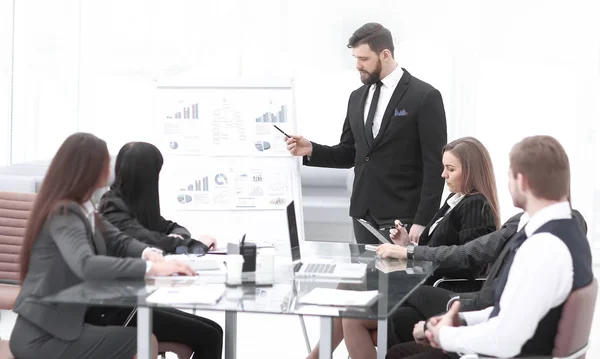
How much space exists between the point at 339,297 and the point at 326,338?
0.48 ft

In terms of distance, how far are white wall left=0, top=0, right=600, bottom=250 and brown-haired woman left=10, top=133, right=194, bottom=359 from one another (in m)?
5.29

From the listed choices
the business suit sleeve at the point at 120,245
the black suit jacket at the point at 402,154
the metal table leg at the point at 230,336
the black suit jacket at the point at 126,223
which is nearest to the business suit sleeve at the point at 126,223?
the black suit jacket at the point at 126,223

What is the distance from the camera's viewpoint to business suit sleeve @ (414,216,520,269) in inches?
139

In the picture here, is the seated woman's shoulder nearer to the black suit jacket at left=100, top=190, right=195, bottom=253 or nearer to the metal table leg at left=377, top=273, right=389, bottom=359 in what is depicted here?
the black suit jacket at left=100, top=190, right=195, bottom=253

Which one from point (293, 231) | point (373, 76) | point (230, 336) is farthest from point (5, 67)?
point (293, 231)

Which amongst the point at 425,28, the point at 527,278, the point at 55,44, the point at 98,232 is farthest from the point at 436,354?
the point at 55,44

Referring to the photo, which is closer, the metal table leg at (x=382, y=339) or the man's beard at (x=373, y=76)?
the metal table leg at (x=382, y=339)

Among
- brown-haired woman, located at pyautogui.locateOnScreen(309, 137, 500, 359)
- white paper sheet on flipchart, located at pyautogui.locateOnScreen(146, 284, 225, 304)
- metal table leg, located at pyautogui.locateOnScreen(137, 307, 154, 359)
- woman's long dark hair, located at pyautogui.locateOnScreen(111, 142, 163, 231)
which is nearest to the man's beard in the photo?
brown-haired woman, located at pyautogui.locateOnScreen(309, 137, 500, 359)

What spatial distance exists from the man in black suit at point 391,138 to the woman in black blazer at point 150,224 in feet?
3.50

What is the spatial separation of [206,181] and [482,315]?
2323mm

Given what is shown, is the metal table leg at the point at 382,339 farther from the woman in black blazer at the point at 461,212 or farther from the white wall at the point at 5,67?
the white wall at the point at 5,67

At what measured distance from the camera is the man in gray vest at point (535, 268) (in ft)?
8.12

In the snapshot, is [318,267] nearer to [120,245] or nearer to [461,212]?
[461,212]

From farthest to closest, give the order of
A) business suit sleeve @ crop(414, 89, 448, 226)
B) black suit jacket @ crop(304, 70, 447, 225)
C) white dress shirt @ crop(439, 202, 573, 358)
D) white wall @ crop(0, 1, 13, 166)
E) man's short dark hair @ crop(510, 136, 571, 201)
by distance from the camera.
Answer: white wall @ crop(0, 1, 13, 166) < black suit jacket @ crop(304, 70, 447, 225) < business suit sleeve @ crop(414, 89, 448, 226) < man's short dark hair @ crop(510, 136, 571, 201) < white dress shirt @ crop(439, 202, 573, 358)
